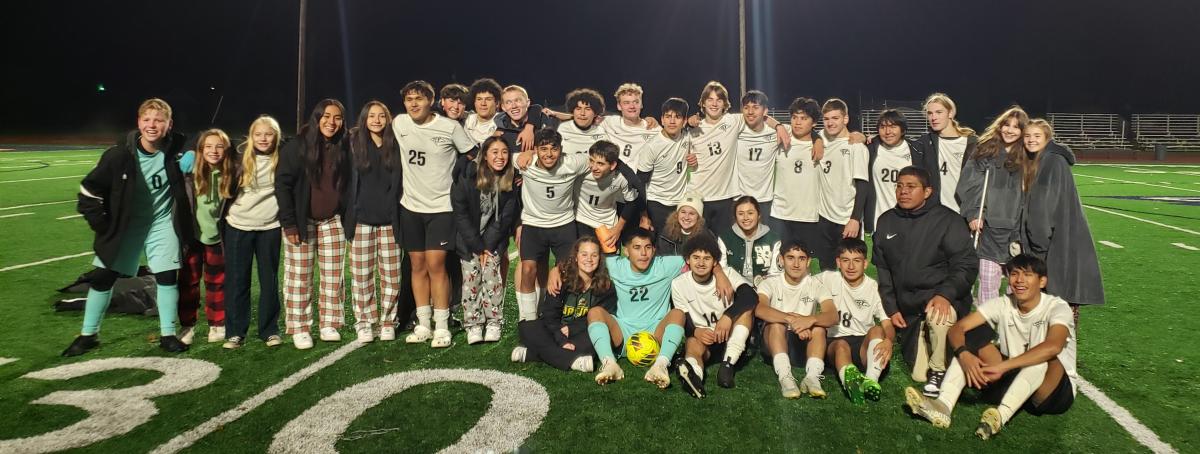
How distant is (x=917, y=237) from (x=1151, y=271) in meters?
5.37

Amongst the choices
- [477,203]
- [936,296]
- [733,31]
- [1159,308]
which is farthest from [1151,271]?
[733,31]

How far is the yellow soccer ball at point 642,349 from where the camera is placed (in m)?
4.37

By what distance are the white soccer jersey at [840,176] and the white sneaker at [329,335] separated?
3907 mm

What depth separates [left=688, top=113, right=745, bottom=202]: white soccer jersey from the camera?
18.9 feet

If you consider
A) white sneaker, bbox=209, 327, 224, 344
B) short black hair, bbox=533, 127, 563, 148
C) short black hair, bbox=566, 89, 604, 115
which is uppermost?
short black hair, bbox=566, 89, 604, 115

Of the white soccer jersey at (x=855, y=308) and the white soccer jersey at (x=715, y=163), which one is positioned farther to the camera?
the white soccer jersey at (x=715, y=163)

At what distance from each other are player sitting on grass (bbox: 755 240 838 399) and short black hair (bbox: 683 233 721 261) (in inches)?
15.6

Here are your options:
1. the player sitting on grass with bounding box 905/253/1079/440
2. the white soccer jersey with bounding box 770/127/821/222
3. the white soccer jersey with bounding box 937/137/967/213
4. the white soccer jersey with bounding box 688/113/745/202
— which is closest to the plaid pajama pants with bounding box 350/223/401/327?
the white soccer jersey with bounding box 688/113/745/202

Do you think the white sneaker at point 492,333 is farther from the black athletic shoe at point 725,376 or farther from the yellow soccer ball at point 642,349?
the black athletic shoe at point 725,376

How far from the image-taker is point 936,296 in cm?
410

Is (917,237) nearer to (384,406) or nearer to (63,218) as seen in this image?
(384,406)

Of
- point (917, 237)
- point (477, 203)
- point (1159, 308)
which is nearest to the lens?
point (917, 237)

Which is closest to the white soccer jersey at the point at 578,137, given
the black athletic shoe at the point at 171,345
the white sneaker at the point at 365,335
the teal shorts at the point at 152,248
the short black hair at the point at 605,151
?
the short black hair at the point at 605,151

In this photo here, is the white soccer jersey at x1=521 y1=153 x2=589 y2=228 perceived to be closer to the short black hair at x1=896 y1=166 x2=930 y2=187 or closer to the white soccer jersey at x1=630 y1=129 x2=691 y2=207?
the white soccer jersey at x1=630 y1=129 x2=691 y2=207
